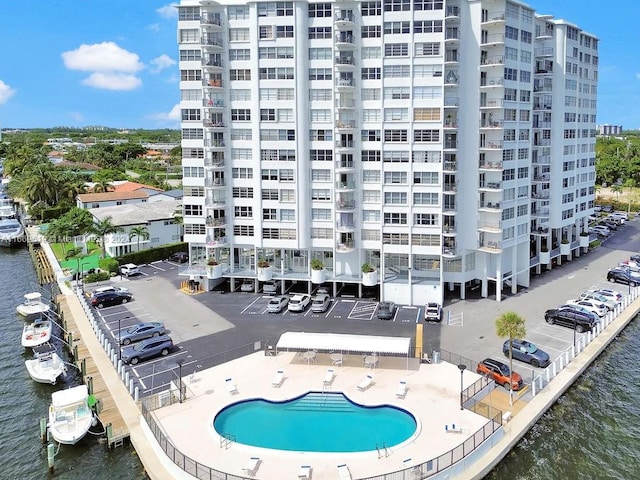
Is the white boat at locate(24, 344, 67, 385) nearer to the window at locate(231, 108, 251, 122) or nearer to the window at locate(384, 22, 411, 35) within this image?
the window at locate(231, 108, 251, 122)

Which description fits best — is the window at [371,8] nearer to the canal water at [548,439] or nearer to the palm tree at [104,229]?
the canal water at [548,439]

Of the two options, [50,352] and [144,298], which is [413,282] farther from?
[50,352]

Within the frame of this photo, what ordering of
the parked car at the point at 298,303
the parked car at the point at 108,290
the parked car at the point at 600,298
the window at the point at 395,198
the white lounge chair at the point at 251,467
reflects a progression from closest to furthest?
the white lounge chair at the point at 251,467, the parked car at the point at 600,298, the parked car at the point at 298,303, the window at the point at 395,198, the parked car at the point at 108,290

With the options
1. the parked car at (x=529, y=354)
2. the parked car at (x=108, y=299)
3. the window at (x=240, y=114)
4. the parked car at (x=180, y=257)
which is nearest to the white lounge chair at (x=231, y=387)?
the parked car at (x=529, y=354)

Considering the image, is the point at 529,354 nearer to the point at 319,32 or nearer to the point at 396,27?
the point at 396,27

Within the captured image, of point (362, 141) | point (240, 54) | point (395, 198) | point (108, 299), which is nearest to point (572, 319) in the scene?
point (395, 198)

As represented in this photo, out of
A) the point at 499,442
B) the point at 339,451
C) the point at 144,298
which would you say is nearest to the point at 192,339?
the point at 144,298
